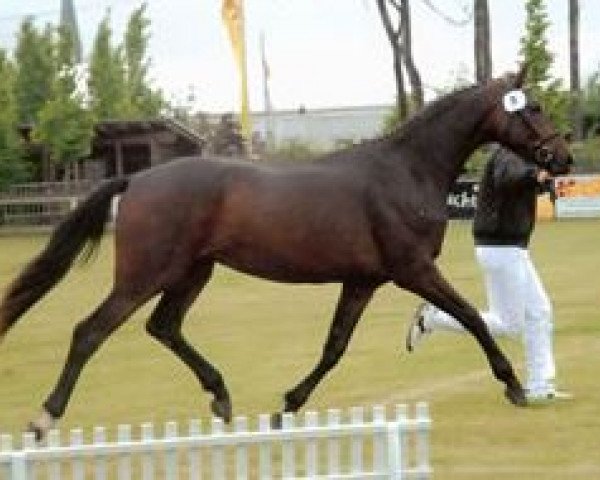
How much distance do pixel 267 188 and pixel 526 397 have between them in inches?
96.6

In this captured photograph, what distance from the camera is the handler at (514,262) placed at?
10211 millimetres

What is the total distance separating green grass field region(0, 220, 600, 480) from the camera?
8797 mm

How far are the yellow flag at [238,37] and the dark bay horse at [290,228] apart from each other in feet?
81.3

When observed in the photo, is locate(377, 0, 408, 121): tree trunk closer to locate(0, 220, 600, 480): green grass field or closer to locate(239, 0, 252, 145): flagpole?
locate(239, 0, 252, 145): flagpole

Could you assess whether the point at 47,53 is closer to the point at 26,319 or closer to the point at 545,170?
the point at 26,319

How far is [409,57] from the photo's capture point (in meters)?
55.0

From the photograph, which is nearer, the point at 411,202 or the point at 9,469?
the point at 9,469

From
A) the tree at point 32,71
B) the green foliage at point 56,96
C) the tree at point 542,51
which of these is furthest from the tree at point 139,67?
the tree at point 542,51

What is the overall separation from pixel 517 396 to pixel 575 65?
50541mm

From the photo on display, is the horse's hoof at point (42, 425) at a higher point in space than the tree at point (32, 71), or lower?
lower

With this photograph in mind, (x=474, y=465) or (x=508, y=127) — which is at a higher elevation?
(x=508, y=127)

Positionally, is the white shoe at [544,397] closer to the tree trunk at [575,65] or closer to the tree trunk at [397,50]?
the tree trunk at [397,50]

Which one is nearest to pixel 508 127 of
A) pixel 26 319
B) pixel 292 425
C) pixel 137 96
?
→ pixel 292 425

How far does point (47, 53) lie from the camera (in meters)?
57.8
